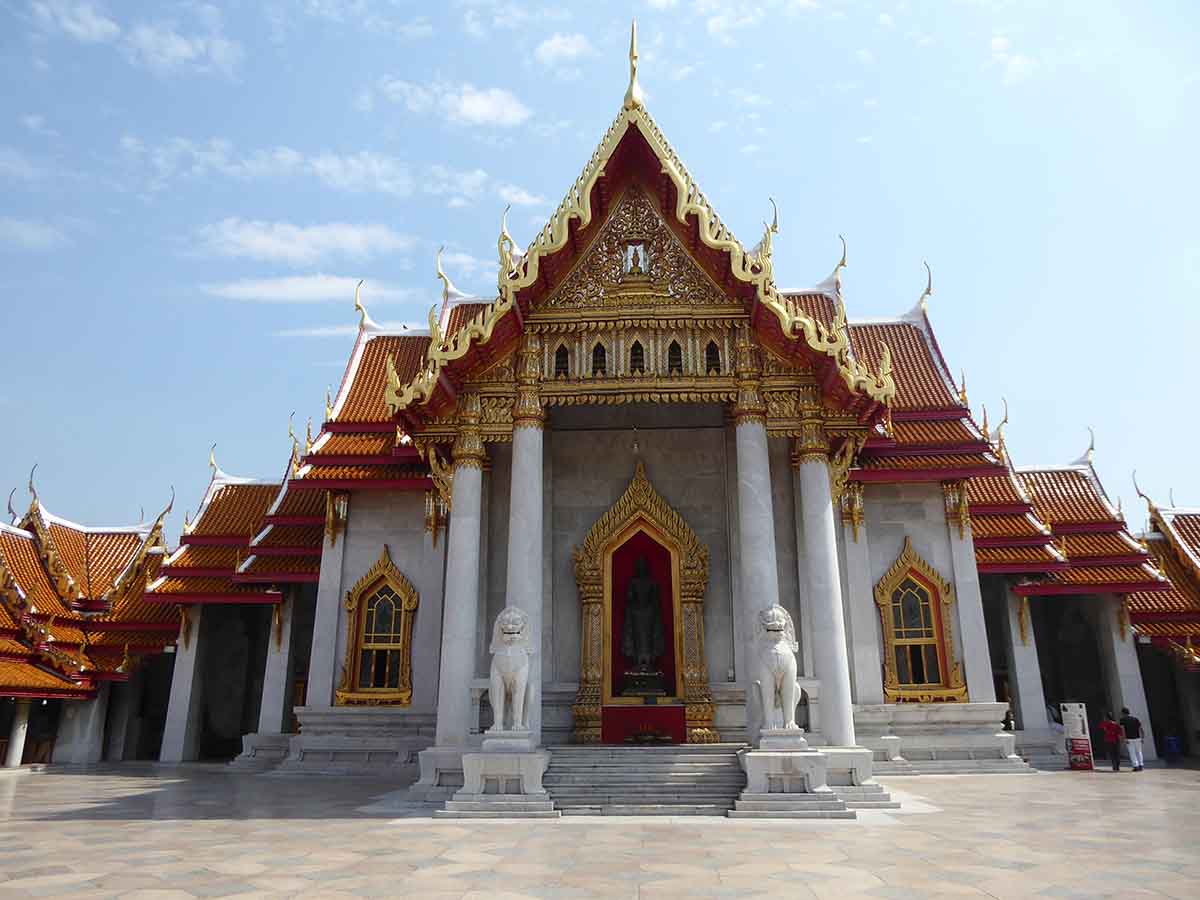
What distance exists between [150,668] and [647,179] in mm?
17051

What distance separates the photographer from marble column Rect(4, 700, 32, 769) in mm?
16812

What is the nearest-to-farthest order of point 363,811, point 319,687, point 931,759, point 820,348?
1. point 363,811
2. point 820,348
3. point 931,759
4. point 319,687

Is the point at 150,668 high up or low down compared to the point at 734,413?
down

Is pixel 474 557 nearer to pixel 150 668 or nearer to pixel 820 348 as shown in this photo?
pixel 820 348

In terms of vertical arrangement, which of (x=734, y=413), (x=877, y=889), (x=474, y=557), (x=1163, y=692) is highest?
(x=734, y=413)

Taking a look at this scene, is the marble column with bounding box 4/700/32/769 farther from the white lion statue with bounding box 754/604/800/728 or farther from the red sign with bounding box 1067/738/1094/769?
the red sign with bounding box 1067/738/1094/769

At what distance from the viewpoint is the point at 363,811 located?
929 cm

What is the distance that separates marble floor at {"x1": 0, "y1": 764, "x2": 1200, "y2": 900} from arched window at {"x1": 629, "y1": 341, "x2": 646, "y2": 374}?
221 inches

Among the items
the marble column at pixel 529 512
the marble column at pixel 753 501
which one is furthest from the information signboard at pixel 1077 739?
the marble column at pixel 529 512

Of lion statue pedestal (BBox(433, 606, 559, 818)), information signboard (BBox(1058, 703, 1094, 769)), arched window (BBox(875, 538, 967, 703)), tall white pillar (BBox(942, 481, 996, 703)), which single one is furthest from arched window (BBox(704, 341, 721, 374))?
information signboard (BBox(1058, 703, 1094, 769))

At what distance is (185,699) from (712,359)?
13.3m

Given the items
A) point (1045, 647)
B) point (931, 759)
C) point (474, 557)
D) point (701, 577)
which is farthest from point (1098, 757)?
point (474, 557)

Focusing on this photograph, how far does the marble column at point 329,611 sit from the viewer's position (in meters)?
14.7

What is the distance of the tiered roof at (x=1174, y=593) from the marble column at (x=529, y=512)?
14.1 m
